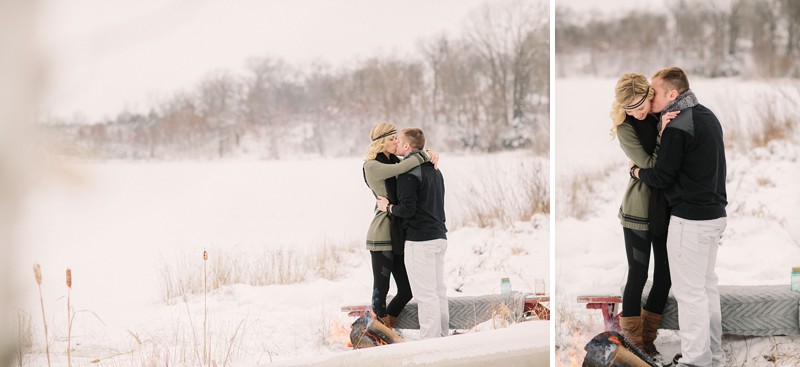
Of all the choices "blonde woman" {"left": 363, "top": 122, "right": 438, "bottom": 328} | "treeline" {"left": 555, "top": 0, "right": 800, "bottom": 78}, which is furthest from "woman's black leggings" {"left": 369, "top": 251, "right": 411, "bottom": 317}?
"treeline" {"left": 555, "top": 0, "right": 800, "bottom": 78}

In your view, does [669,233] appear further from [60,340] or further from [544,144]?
[60,340]

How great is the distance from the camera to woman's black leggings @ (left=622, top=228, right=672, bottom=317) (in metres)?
4.45

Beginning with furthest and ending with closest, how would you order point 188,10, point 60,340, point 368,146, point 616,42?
point 616,42
point 368,146
point 188,10
point 60,340

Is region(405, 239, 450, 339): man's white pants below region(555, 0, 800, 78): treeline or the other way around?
below

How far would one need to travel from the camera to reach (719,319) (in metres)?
4.45

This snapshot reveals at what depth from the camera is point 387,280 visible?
4.67 m

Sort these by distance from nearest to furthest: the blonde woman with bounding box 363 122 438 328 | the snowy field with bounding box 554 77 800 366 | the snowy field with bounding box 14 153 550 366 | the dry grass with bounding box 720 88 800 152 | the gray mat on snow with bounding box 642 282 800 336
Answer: the snowy field with bounding box 14 153 550 366, the gray mat on snow with bounding box 642 282 800 336, the blonde woman with bounding box 363 122 438 328, the snowy field with bounding box 554 77 800 366, the dry grass with bounding box 720 88 800 152

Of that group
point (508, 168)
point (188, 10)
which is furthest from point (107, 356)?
point (508, 168)

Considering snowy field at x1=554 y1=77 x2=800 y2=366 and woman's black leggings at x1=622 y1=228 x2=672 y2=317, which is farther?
snowy field at x1=554 y1=77 x2=800 y2=366

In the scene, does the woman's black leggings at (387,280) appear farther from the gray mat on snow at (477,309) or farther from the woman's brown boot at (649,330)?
the woman's brown boot at (649,330)

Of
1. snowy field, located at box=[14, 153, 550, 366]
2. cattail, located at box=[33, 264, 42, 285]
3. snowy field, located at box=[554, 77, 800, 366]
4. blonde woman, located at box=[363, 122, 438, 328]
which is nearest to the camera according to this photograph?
cattail, located at box=[33, 264, 42, 285]

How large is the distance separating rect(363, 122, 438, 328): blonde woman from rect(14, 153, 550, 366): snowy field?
6 cm

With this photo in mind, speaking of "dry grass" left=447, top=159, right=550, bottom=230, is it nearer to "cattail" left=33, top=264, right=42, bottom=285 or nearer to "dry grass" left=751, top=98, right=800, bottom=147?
"dry grass" left=751, top=98, right=800, bottom=147

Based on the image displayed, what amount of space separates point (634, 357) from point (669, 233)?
27.3 inches
